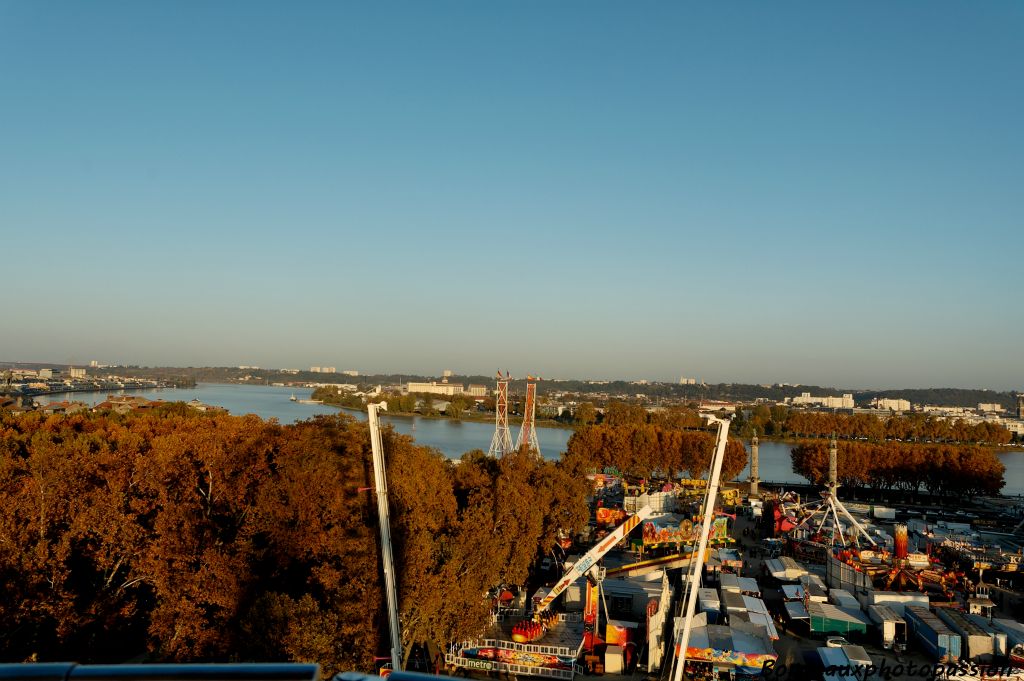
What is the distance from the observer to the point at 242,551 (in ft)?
30.6

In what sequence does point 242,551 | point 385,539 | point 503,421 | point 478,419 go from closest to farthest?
point 385,539 → point 242,551 → point 503,421 → point 478,419

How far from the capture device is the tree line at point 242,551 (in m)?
7.66

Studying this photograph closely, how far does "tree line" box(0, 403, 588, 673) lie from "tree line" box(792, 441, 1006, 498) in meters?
18.9

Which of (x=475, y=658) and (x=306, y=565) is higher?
(x=306, y=565)

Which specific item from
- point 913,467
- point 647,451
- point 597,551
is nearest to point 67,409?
point 647,451

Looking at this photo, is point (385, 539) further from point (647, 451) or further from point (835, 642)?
point (647, 451)

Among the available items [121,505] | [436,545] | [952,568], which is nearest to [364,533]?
[436,545]

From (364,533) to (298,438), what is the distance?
4.79 m

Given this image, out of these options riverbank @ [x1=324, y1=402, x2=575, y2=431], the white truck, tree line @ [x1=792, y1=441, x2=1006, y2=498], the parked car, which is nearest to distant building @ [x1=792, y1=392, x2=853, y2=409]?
riverbank @ [x1=324, y1=402, x2=575, y2=431]

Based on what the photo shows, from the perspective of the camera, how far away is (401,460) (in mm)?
12031

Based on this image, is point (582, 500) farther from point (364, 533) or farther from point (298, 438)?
point (364, 533)

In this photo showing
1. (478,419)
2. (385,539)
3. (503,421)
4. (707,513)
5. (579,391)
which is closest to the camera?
(707,513)

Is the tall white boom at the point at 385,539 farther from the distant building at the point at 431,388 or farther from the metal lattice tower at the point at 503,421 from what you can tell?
the distant building at the point at 431,388

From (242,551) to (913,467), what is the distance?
25507 mm
